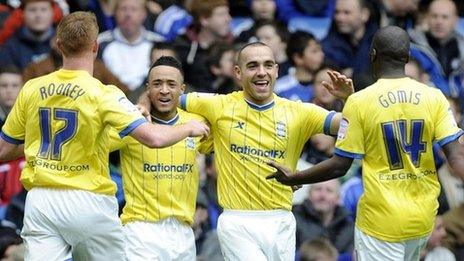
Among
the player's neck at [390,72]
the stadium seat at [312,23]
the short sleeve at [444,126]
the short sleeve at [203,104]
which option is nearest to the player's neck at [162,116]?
the short sleeve at [203,104]

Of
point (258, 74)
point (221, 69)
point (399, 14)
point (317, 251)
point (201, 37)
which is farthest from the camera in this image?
point (399, 14)

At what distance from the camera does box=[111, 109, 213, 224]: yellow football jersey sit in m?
12.3

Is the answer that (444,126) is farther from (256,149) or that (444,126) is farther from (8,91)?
(8,91)

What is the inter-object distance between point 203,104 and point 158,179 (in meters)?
0.69

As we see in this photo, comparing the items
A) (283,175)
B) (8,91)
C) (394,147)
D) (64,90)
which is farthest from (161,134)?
(8,91)

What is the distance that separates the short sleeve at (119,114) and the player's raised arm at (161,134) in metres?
0.05

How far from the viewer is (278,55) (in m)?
17.2

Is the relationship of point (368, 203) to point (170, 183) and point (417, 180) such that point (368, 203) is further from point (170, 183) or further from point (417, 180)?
point (170, 183)

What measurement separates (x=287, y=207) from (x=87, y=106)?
6.31ft

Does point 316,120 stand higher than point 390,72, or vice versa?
point 390,72

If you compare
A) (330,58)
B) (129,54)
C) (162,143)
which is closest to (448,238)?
(330,58)

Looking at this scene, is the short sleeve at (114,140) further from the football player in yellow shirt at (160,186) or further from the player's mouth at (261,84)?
the player's mouth at (261,84)

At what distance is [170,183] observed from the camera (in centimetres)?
1230

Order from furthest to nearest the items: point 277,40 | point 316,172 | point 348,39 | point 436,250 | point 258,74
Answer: point 348,39 < point 277,40 < point 436,250 < point 258,74 < point 316,172
